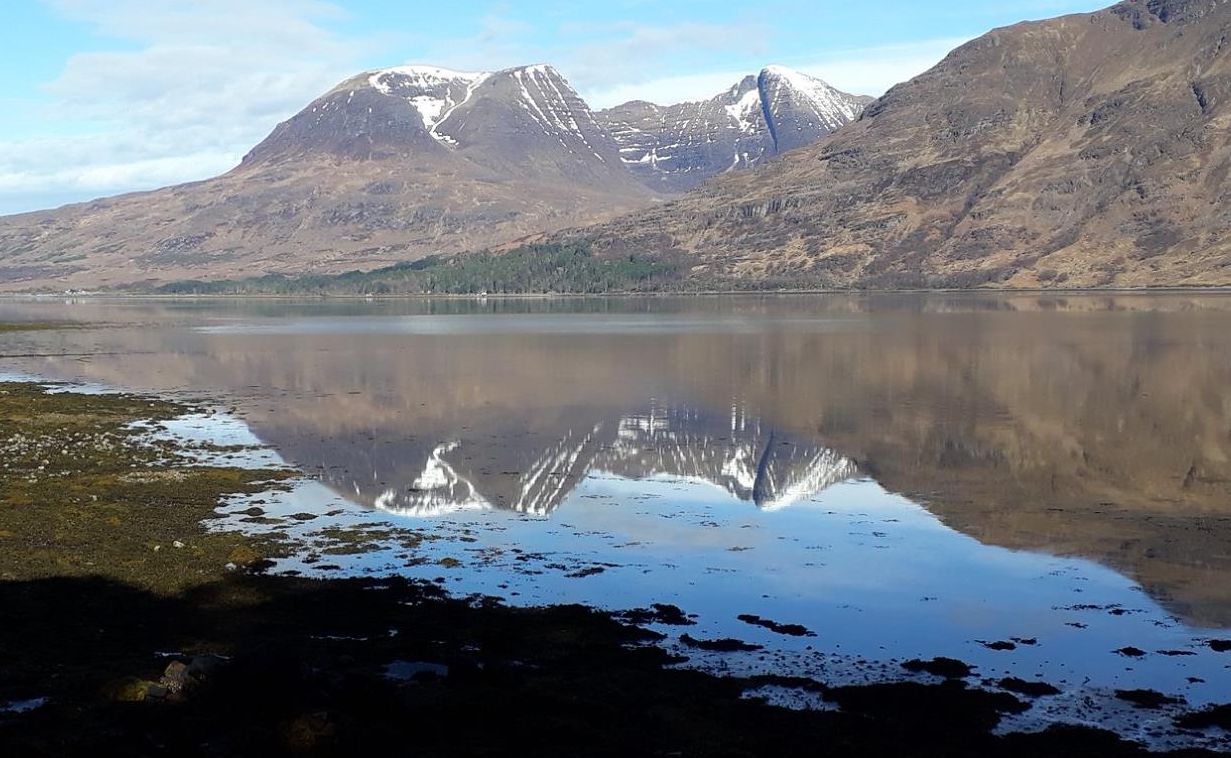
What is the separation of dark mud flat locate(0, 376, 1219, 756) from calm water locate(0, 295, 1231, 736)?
2041 mm

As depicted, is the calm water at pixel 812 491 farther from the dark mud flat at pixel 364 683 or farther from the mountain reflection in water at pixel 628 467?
the dark mud flat at pixel 364 683

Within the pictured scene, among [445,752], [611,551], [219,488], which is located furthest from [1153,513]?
[219,488]

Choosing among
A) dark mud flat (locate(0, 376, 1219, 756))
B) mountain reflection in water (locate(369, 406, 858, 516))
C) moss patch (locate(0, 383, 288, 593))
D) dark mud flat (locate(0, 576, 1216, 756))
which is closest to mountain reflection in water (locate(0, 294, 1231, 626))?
mountain reflection in water (locate(369, 406, 858, 516))

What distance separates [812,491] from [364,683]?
1066 inches

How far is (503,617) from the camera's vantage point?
26953mm

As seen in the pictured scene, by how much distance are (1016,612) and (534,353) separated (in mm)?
89613

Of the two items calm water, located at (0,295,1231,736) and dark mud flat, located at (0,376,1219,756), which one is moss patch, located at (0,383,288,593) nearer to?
dark mud flat, located at (0,376,1219,756)

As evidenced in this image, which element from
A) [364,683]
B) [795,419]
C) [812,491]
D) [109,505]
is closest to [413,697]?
[364,683]

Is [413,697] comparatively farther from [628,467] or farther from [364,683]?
[628,467]

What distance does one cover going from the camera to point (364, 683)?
21000 mm

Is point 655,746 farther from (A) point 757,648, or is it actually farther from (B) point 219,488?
(B) point 219,488

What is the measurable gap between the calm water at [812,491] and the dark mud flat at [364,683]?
2041 mm

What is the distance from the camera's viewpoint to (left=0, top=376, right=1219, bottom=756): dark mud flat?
19.2 m

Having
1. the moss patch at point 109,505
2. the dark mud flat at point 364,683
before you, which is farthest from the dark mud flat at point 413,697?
the moss patch at point 109,505
